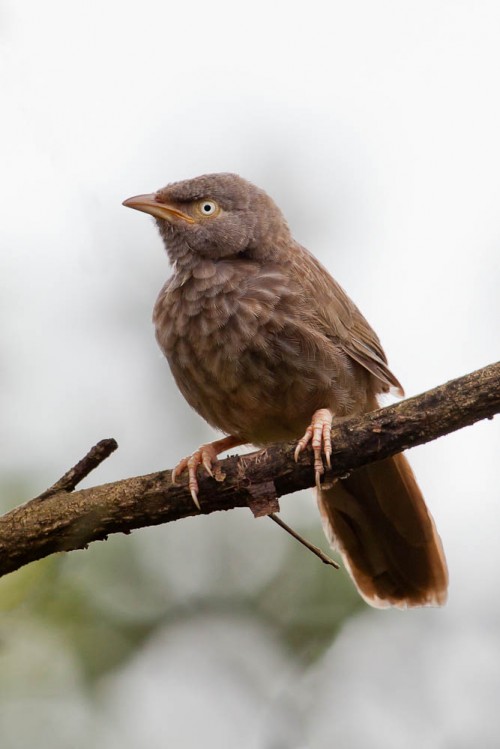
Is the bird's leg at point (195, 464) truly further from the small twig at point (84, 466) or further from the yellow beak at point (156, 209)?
the yellow beak at point (156, 209)

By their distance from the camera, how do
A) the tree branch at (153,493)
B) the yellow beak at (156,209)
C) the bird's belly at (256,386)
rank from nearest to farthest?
the tree branch at (153,493) < the bird's belly at (256,386) < the yellow beak at (156,209)

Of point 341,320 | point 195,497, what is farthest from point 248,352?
point 195,497

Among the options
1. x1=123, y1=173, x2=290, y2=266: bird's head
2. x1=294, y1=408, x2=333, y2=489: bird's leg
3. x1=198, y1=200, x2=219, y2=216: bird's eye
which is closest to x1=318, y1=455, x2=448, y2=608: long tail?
x1=294, y1=408, x2=333, y2=489: bird's leg

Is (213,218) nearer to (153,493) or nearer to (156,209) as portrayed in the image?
(156,209)

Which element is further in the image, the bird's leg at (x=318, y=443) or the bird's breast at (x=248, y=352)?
the bird's breast at (x=248, y=352)

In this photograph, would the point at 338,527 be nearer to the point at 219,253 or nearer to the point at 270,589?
the point at 270,589

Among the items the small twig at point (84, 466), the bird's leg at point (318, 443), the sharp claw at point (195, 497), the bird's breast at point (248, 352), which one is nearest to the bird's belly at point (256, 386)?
the bird's breast at point (248, 352)

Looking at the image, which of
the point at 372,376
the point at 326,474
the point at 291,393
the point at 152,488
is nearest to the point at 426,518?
the point at 372,376

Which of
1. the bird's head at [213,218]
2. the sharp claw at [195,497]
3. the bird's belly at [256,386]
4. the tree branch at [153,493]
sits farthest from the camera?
the bird's head at [213,218]
